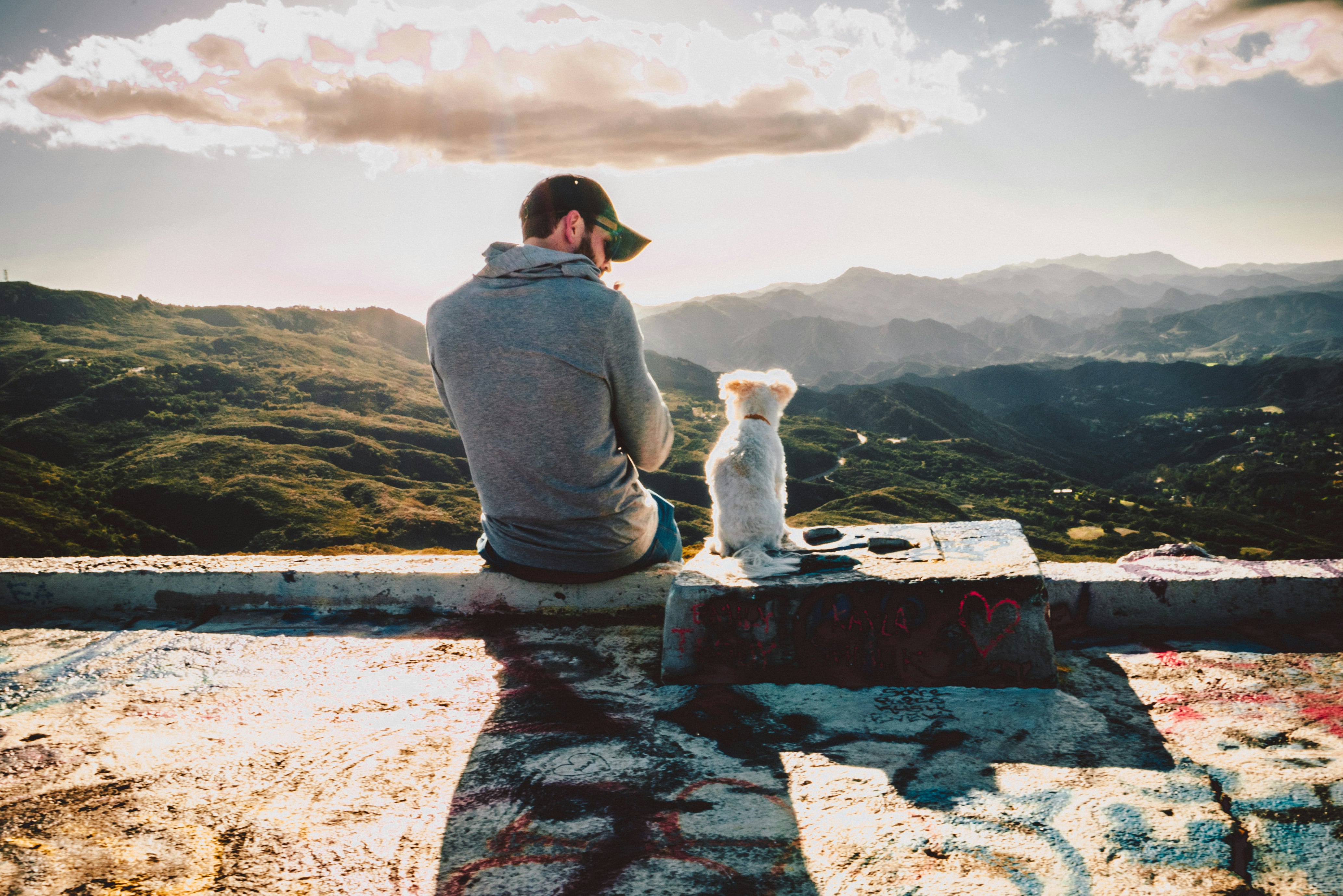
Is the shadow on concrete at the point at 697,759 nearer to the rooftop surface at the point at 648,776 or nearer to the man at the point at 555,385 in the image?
the rooftop surface at the point at 648,776

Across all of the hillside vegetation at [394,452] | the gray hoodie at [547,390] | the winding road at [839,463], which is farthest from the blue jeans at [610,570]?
the winding road at [839,463]

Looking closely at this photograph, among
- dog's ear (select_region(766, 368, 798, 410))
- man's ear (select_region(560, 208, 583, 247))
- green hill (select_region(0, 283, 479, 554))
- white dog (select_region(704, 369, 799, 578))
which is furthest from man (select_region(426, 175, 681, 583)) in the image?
green hill (select_region(0, 283, 479, 554))

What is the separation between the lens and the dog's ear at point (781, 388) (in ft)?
13.2

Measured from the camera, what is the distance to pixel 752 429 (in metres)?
3.71

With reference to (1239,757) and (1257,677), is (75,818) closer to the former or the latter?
(1239,757)

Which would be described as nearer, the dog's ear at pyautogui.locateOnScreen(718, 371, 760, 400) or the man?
the man

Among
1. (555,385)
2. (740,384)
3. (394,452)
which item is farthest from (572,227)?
(394,452)

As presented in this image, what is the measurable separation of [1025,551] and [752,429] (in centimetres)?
174

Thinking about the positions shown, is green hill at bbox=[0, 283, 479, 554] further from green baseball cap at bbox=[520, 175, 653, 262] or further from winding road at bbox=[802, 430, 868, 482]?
green baseball cap at bbox=[520, 175, 653, 262]

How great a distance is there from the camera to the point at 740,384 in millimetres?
3967

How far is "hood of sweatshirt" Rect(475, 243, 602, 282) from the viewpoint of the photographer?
7.01 feet

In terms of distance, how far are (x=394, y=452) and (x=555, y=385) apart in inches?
2599

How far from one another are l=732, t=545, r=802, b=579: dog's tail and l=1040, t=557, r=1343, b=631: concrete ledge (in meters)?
0.81

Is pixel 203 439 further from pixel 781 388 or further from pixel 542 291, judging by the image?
pixel 542 291
